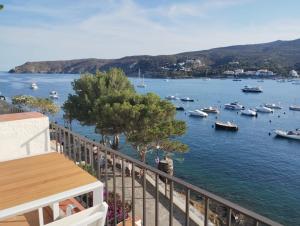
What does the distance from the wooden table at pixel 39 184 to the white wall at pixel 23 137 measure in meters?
1.16

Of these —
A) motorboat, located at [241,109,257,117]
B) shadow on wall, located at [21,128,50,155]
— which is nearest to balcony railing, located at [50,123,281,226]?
shadow on wall, located at [21,128,50,155]

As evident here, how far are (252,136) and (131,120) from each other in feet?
86.0

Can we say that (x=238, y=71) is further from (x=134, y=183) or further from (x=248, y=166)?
(x=134, y=183)

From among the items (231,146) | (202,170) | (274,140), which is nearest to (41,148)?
(202,170)

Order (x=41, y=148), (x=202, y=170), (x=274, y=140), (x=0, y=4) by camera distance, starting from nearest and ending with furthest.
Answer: (x=41, y=148) < (x=0, y=4) < (x=202, y=170) < (x=274, y=140)

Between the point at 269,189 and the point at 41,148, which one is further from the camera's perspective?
the point at 269,189

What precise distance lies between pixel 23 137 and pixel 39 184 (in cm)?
204

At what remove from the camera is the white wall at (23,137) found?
393 cm

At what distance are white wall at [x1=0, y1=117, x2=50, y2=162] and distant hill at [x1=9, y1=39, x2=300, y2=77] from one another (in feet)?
528

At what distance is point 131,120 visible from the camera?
2030cm

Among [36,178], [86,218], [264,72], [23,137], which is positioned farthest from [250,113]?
[264,72]

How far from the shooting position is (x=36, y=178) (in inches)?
95.0

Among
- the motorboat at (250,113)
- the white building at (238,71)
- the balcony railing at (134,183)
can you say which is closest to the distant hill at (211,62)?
the white building at (238,71)

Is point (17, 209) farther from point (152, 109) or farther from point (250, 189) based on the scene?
point (250, 189)
